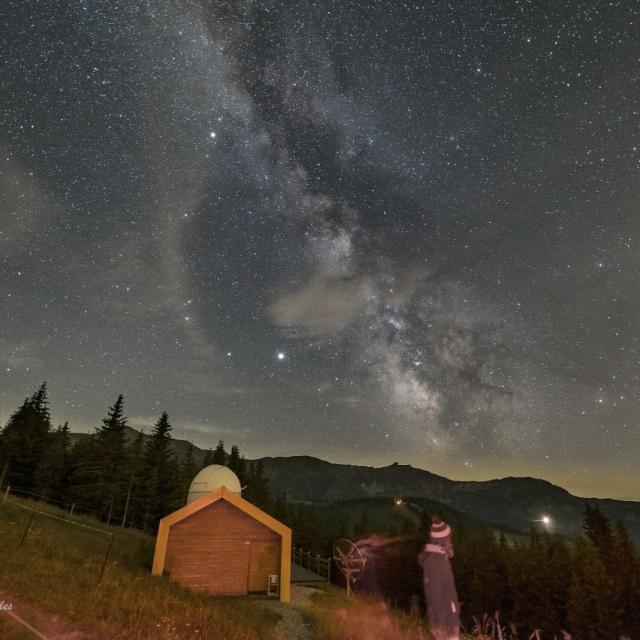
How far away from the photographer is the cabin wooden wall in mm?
19000

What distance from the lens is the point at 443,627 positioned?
5254 millimetres

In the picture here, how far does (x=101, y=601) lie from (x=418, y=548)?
44.6 meters

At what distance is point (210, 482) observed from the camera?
1024 inches

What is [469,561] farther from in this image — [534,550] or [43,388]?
[43,388]

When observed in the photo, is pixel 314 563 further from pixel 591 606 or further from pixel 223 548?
pixel 223 548

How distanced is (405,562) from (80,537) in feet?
123

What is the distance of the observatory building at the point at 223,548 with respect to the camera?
746 inches

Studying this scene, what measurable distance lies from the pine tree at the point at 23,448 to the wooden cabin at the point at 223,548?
1166 inches

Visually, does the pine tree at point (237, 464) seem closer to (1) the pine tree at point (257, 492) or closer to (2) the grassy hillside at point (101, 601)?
(1) the pine tree at point (257, 492)

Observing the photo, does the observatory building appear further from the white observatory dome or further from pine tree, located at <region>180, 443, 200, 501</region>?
pine tree, located at <region>180, 443, 200, 501</region>

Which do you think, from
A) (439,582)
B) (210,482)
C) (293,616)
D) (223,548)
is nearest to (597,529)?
(210,482)

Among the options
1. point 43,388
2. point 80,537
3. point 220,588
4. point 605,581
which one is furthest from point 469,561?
point 43,388

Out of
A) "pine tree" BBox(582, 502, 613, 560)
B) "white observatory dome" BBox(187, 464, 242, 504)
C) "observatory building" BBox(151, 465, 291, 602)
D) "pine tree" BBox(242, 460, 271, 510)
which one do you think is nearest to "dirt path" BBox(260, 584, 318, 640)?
"observatory building" BBox(151, 465, 291, 602)

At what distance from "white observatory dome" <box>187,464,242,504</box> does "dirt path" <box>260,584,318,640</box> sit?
6.98 metres
